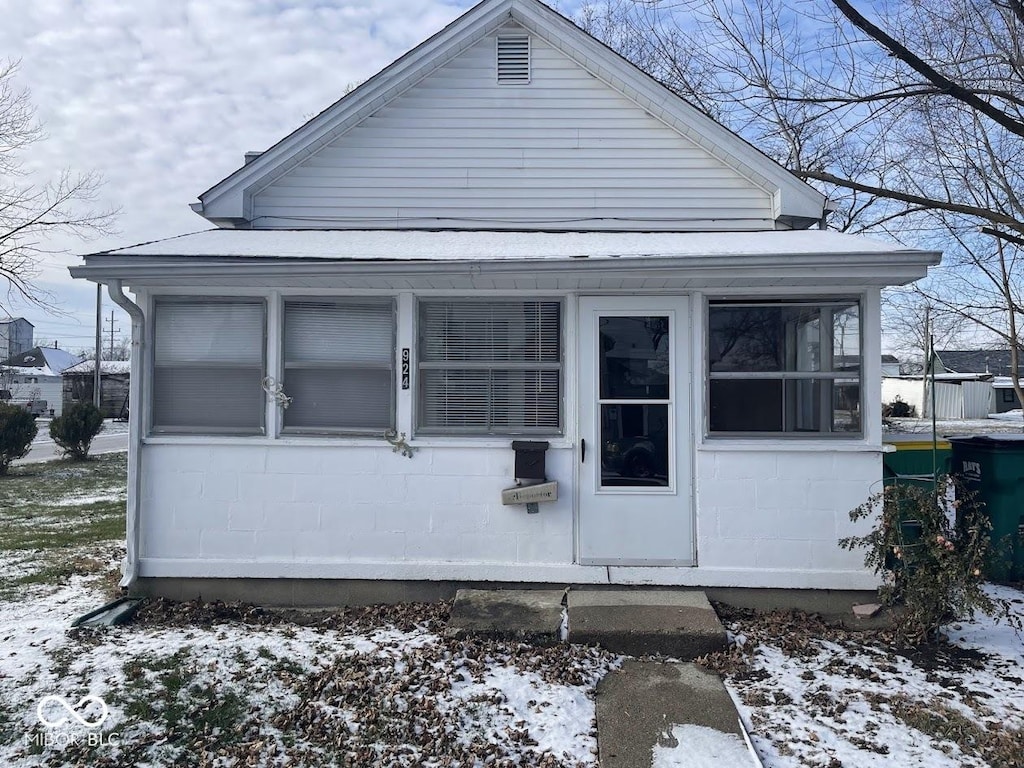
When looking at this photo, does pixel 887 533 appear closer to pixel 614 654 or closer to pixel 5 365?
pixel 614 654

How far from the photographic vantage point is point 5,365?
49.5 m

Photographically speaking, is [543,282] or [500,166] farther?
[500,166]

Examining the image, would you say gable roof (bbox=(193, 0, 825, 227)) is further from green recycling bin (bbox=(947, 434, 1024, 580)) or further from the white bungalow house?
green recycling bin (bbox=(947, 434, 1024, 580))

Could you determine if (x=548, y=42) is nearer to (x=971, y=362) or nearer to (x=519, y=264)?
(x=519, y=264)

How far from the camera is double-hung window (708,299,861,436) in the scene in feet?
16.5

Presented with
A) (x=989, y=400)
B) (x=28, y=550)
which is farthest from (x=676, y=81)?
(x=989, y=400)

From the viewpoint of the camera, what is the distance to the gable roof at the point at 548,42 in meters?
6.03

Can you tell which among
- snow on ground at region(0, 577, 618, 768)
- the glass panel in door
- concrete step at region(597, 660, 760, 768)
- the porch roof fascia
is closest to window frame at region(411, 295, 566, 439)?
the glass panel in door

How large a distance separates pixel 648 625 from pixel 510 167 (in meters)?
4.11

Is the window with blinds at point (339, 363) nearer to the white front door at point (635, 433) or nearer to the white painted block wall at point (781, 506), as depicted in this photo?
the white front door at point (635, 433)

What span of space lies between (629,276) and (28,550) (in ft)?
21.8

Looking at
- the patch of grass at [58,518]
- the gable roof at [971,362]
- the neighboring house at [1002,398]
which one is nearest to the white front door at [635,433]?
the patch of grass at [58,518]

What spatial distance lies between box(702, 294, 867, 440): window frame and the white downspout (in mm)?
4325

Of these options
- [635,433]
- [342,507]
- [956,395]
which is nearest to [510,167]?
[635,433]
